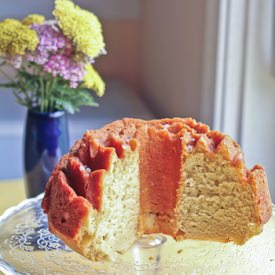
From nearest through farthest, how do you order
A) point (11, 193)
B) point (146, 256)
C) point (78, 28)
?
point (146, 256) → point (78, 28) → point (11, 193)

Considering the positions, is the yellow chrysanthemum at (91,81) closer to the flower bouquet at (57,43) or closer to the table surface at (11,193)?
the flower bouquet at (57,43)


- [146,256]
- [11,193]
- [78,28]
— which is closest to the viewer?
[146,256]

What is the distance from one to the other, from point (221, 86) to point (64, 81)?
0.32 metres

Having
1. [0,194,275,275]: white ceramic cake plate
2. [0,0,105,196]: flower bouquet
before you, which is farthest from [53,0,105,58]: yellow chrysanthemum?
[0,194,275,275]: white ceramic cake plate

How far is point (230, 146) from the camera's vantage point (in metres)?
0.94

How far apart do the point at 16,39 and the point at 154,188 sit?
0.35 metres

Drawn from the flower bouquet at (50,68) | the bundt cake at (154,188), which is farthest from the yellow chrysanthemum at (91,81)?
the bundt cake at (154,188)

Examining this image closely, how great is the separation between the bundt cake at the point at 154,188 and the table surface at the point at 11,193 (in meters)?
0.40

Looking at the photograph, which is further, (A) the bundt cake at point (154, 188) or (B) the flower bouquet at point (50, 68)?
(B) the flower bouquet at point (50, 68)

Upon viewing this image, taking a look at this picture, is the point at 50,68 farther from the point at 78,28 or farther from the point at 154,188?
the point at 154,188

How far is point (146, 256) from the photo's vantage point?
3.06 feet

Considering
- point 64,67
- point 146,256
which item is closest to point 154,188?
point 146,256

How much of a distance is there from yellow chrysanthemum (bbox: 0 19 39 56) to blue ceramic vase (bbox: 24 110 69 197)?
0.44 feet

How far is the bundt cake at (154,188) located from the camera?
0.88 meters
